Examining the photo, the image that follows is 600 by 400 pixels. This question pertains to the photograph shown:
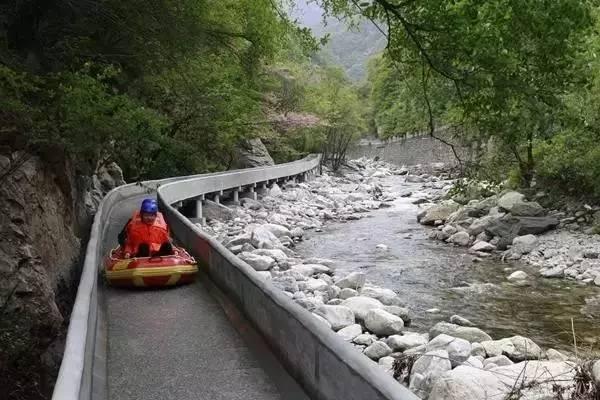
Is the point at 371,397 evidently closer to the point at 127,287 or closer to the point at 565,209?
the point at 127,287

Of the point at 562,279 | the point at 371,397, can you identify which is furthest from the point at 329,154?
the point at 371,397

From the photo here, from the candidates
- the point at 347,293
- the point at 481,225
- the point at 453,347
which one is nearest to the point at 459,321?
the point at 347,293

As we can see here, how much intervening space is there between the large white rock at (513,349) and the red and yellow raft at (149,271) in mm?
4212

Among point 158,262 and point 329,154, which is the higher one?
point 329,154

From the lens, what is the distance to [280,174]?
104ft

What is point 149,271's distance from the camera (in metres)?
7.68

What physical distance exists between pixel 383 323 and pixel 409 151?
5202cm

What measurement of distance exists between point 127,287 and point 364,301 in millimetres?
3905

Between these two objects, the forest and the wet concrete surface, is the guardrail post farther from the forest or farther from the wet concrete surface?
the wet concrete surface

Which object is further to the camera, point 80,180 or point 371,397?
point 80,180

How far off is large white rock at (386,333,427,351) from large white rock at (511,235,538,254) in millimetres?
8038

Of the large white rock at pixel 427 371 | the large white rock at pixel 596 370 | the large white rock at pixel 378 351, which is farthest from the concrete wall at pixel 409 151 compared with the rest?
the large white rock at pixel 596 370

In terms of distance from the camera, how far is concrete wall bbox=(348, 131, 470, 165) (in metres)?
49.0

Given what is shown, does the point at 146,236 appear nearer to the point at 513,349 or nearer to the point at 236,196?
the point at 513,349
